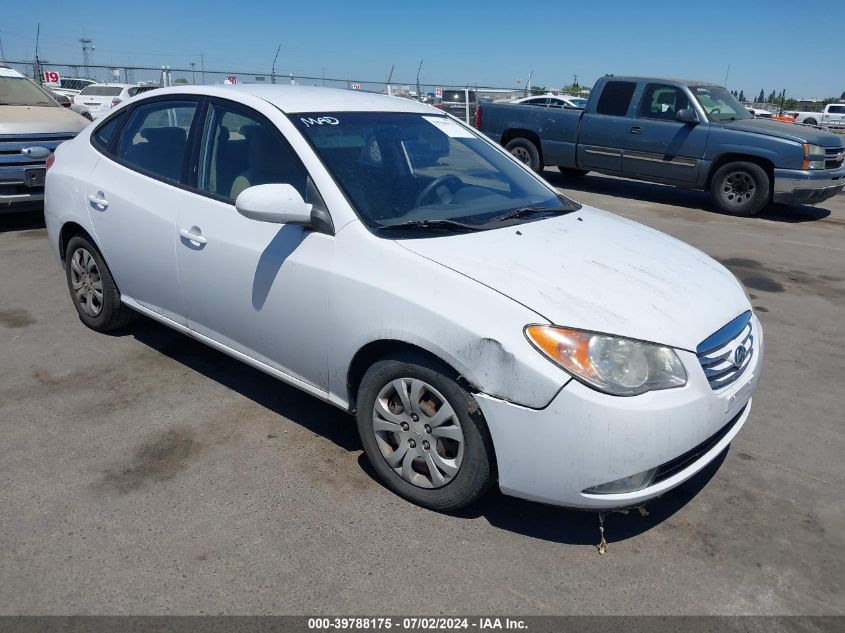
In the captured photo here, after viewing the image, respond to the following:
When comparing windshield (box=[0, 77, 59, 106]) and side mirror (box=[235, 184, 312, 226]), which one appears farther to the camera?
windshield (box=[0, 77, 59, 106])

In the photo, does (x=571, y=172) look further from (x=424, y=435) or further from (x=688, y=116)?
(x=424, y=435)

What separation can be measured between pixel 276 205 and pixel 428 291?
2.78 ft

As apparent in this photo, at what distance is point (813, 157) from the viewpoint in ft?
32.0

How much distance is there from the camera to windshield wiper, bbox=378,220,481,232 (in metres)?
3.18

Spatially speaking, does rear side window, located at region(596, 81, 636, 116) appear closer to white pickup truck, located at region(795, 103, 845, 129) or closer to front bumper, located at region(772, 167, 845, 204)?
front bumper, located at region(772, 167, 845, 204)

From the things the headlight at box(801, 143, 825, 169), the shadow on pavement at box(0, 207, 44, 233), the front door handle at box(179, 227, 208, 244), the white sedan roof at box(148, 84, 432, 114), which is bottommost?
the shadow on pavement at box(0, 207, 44, 233)

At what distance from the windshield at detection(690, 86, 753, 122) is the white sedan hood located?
807 centimetres

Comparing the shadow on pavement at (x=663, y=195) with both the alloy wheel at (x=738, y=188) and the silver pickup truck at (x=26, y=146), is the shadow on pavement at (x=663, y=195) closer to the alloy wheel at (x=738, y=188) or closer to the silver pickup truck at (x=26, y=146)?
the alloy wheel at (x=738, y=188)

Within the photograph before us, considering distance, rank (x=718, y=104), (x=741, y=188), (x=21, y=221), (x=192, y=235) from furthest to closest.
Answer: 1. (x=718, y=104)
2. (x=741, y=188)
3. (x=21, y=221)
4. (x=192, y=235)

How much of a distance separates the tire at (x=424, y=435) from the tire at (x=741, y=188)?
888 cm

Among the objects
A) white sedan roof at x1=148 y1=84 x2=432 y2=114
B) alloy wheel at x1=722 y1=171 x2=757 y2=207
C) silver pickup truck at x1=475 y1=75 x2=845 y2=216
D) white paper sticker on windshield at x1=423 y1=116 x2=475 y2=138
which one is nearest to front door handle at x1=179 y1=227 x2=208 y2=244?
white sedan roof at x1=148 y1=84 x2=432 y2=114

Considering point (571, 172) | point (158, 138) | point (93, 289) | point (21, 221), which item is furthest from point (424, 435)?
point (571, 172)

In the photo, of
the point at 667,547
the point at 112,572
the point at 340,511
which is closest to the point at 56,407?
the point at 112,572

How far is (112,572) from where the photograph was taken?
2.65 m
